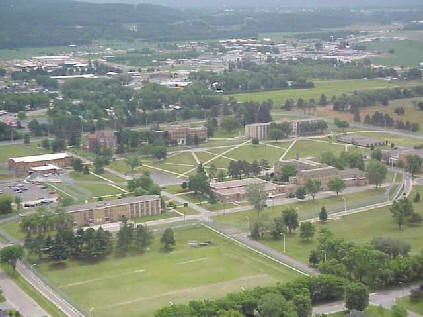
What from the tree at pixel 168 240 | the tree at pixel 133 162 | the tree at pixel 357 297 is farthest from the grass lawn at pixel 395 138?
the tree at pixel 357 297

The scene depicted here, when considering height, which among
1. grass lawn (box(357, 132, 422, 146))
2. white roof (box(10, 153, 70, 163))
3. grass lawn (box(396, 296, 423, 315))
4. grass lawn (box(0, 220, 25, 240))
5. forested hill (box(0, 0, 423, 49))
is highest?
forested hill (box(0, 0, 423, 49))

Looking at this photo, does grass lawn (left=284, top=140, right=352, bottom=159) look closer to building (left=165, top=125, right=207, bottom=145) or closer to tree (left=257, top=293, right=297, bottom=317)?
building (left=165, top=125, right=207, bottom=145)

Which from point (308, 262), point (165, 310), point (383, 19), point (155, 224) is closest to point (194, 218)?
point (155, 224)

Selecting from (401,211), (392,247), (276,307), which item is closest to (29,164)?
(401,211)

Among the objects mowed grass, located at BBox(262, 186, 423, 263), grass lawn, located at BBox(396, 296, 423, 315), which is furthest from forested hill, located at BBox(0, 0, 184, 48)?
grass lawn, located at BBox(396, 296, 423, 315)

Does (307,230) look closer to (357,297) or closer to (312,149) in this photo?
(357,297)
